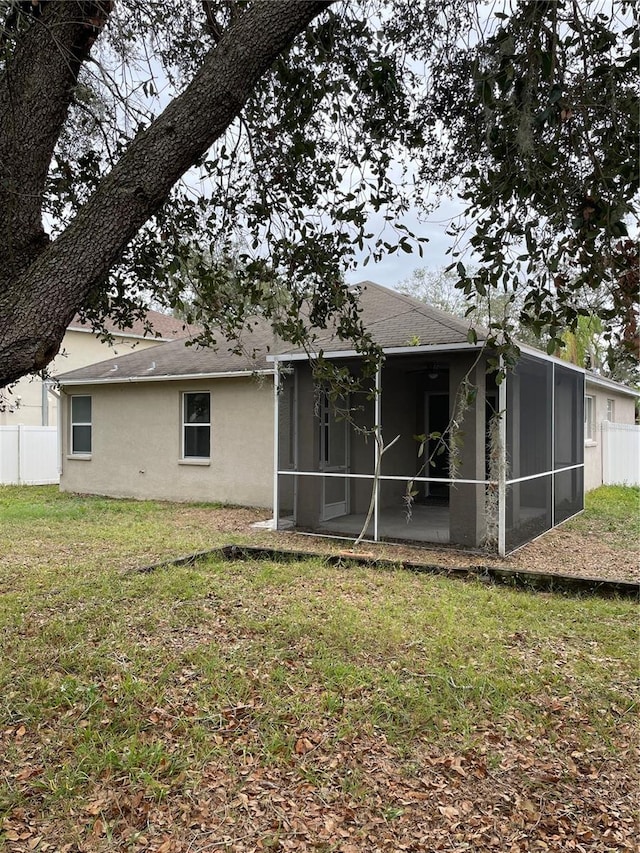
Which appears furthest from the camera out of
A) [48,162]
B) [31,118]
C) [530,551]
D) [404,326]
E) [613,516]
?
[613,516]

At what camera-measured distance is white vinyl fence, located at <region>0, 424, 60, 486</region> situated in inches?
644

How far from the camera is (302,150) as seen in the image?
A: 4.19 meters

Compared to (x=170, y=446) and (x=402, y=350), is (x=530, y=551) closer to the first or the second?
(x=402, y=350)

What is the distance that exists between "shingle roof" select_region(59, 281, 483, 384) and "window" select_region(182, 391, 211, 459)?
68 cm

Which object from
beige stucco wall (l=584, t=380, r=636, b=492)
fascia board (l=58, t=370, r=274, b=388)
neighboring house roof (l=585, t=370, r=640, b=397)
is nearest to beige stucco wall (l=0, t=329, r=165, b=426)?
fascia board (l=58, t=370, r=274, b=388)

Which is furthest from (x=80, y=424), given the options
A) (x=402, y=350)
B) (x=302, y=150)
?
(x=302, y=150)

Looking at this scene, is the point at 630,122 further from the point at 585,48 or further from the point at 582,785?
the point at 582,785

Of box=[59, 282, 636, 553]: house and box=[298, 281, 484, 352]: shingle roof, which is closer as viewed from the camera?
box=[298, 281, 484, 352]: shingle roof

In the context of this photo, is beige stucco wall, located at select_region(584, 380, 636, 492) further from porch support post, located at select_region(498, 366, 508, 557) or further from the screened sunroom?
porch support post, located at select_region(498, 366, 508, 557)

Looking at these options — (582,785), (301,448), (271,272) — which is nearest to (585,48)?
(271,272)

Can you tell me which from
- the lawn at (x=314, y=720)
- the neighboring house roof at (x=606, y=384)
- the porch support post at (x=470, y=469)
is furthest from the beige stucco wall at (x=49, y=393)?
the lawn at (x=314, y=720)

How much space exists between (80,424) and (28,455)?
283 centimetres

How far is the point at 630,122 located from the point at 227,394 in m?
9.93

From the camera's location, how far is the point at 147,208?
2811mm
